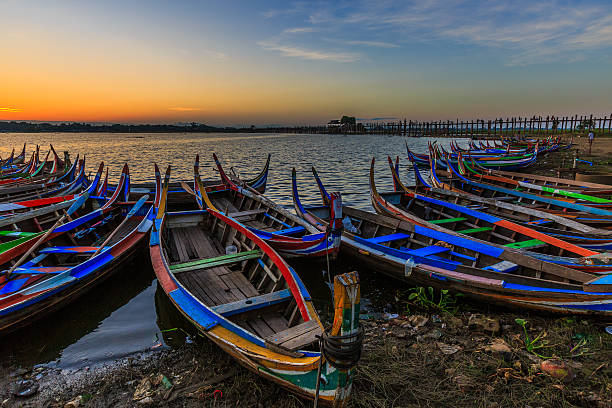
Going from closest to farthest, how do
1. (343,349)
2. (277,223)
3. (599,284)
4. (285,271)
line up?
(343,349) < (599,284) < (285,271) < (277,223)

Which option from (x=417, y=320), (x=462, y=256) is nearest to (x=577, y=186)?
(x=462, y=256)

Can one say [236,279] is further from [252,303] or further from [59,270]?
[59,270]

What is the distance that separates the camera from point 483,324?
206 inches

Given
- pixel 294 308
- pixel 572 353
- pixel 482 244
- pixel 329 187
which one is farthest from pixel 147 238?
pixel 329 187

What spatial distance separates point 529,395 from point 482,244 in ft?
10.7

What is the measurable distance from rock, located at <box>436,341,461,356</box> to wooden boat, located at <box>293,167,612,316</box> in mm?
1305

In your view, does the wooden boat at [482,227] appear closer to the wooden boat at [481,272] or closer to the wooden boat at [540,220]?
the wooden boat at [540,220]

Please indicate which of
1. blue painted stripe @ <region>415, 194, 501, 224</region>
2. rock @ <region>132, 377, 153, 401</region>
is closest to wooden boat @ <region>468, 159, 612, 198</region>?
blue painted stripe @ <region>415, 194, 501, 224</region>

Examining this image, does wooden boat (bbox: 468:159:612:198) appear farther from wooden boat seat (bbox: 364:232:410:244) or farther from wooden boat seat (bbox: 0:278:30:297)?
wooden boat seat (bbox: 0:278:30:297)

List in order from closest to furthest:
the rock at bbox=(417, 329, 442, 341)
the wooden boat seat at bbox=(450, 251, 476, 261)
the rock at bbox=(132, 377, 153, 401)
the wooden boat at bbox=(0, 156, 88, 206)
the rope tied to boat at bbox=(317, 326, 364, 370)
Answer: the rope tied to boat at bbox=(317, 326, 364, 370) → the rock at bbox=(132, 377, 153, 401) → the rock at bbox=(417, 329, 442, 341) → the wooden boat seat at bbox=(450, 251, 476, 261) → the wooden boat at bbox=(0, 156, 88, 206)

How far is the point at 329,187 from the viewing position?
856 inches

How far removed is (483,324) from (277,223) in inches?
228

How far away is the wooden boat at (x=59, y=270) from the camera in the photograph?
203 inches

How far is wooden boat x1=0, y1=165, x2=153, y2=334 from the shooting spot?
5.15 m
